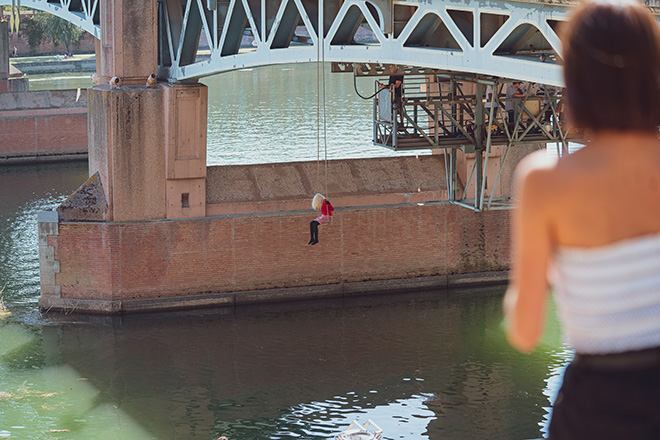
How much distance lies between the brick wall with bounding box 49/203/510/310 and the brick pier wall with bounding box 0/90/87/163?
66.5 feet

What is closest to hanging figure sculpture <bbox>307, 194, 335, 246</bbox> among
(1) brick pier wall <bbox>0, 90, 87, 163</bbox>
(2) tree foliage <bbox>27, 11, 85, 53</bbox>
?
(1) brick pier wall <bbox>0, 90, 87, 163</bbox>

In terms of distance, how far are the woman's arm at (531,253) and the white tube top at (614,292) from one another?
0.15 ft

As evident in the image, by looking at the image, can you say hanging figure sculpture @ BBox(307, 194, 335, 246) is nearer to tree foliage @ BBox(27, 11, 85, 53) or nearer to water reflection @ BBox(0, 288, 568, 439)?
water reflection @ BBox(0, 288, 568, 439)

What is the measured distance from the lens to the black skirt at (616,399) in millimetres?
1858

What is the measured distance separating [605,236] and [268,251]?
733 inches

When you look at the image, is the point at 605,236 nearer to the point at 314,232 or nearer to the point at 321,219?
the point at 321,219

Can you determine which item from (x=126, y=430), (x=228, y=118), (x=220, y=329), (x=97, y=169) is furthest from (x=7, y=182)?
(x=126, y=430)

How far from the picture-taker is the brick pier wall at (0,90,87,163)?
38.4m

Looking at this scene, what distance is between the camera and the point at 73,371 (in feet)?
56.4

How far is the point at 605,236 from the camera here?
1.84 metres

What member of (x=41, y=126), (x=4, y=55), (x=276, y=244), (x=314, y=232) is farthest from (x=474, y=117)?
(x=4, y=55)

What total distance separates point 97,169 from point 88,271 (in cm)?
206

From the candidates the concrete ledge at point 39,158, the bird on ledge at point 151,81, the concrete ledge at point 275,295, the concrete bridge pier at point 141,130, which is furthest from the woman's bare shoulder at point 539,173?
the concrete ledge at point 39,158

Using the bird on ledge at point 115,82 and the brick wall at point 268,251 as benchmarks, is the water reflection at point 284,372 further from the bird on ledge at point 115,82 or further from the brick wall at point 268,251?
the bird on ledge at point 115,82
